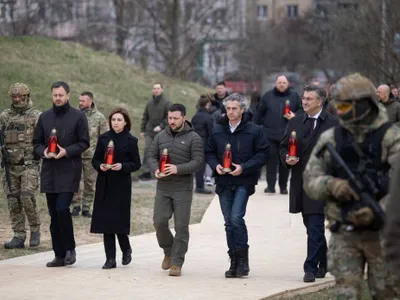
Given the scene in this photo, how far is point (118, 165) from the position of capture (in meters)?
11.4

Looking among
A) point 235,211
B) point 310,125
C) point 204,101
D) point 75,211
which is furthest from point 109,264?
point 204,101

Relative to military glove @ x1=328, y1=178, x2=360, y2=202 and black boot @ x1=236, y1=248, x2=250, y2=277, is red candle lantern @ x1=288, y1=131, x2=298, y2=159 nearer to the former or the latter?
black boot @ x1=236, y1=248, x2=250, y2=277

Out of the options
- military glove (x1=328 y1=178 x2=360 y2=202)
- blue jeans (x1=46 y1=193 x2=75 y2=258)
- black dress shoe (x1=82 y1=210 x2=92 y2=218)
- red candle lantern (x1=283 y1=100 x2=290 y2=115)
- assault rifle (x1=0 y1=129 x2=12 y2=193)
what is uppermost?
red candle lantern (x1=283 y1=100 x2=290 y2=115)

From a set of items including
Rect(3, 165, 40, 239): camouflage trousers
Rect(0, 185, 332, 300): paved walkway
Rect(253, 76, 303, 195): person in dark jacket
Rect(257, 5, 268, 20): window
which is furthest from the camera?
Rect(257, 5, 268, 20): window

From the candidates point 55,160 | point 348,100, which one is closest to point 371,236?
point 348,100

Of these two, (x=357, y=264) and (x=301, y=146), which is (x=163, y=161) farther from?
(x=357, y=264)

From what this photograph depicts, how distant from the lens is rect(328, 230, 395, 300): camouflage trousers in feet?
23.8

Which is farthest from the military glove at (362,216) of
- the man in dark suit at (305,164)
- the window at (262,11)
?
the window at (262,11)

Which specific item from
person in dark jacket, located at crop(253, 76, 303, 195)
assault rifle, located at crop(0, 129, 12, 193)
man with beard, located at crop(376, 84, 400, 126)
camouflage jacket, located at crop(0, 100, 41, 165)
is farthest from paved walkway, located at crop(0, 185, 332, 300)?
person in dark jacket, located at crop(253, 76, 303, 195)

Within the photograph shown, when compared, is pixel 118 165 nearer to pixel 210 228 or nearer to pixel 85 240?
pixel 85 240

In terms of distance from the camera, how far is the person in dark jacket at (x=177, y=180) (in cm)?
1120

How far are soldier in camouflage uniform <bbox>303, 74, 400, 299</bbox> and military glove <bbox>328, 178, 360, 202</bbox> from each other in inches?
2.0

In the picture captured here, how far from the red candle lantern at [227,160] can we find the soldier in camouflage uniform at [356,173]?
358 centimetres

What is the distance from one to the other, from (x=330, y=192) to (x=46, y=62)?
2399 cm
